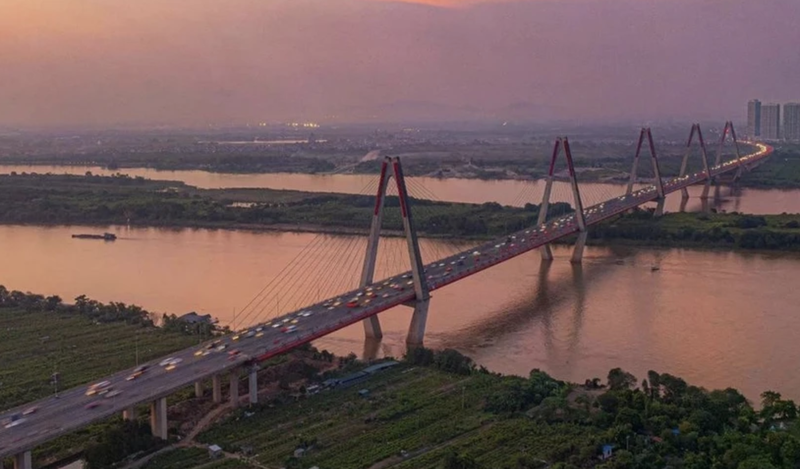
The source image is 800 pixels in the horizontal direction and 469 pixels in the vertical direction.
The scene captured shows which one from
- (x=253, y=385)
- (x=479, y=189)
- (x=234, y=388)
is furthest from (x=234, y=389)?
(x=479, y=189)

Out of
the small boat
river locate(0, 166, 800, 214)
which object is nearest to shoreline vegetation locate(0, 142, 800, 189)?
river locate(0, 166, 800, 214)

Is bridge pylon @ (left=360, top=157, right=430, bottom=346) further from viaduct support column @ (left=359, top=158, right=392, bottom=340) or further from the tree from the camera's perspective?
the tree

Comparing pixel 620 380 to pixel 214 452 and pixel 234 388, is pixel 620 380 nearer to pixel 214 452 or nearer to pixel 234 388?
pixel 234 388

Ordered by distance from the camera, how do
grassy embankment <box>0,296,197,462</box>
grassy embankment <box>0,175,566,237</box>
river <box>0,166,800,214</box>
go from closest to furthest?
grassy embankment <box>0,296,197,462</box> < grassy embankment <box>0,175,566,237</box> < river <box>0,166,800,214</box>

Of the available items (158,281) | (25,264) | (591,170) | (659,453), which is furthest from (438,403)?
(591,170)

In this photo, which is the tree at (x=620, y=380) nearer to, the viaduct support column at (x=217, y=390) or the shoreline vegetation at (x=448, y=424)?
the shoreline vegetation at (x=448, y=424)

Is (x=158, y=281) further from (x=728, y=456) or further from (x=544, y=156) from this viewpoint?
(x=544, y=156)
